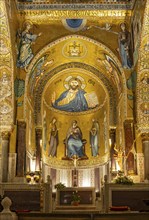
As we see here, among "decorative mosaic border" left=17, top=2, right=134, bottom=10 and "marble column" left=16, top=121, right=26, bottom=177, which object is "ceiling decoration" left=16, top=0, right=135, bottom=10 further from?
"marble column" left=16, top=121, right=26, bottom=177

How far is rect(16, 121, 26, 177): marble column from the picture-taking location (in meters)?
18.9

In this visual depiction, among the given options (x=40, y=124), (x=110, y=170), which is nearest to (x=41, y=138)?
(x=40, y=124)

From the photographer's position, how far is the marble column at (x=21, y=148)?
18.9 m

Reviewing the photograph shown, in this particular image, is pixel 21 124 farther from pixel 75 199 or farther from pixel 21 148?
pixel 75 199

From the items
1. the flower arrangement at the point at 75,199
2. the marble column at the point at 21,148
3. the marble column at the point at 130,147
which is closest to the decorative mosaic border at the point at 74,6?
the marble column at the point at 130,147

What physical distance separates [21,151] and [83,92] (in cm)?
654

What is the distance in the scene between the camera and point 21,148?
755 inches

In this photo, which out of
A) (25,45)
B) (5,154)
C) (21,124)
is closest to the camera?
(5,154)

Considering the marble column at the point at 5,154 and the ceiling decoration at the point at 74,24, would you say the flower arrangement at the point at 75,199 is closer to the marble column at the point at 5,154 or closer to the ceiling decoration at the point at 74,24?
the marble column at the point at 5,154

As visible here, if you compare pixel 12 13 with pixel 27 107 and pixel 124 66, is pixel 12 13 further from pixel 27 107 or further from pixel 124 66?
pixel 124 66

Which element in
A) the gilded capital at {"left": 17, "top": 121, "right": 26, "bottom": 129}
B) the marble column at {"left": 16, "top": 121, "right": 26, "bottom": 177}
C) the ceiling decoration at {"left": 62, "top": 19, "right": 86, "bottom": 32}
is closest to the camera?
the marble column at {"left": 16, "top": 121, "right": 26, "bottom": 177}

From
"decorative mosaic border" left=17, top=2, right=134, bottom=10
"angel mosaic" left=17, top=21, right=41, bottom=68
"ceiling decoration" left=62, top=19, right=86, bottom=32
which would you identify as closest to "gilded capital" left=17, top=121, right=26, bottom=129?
"angel mosaic" left=17, top=21, right=41, bottom=68

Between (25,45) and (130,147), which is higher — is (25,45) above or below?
above

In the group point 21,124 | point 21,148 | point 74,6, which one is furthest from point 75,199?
point 74,6
